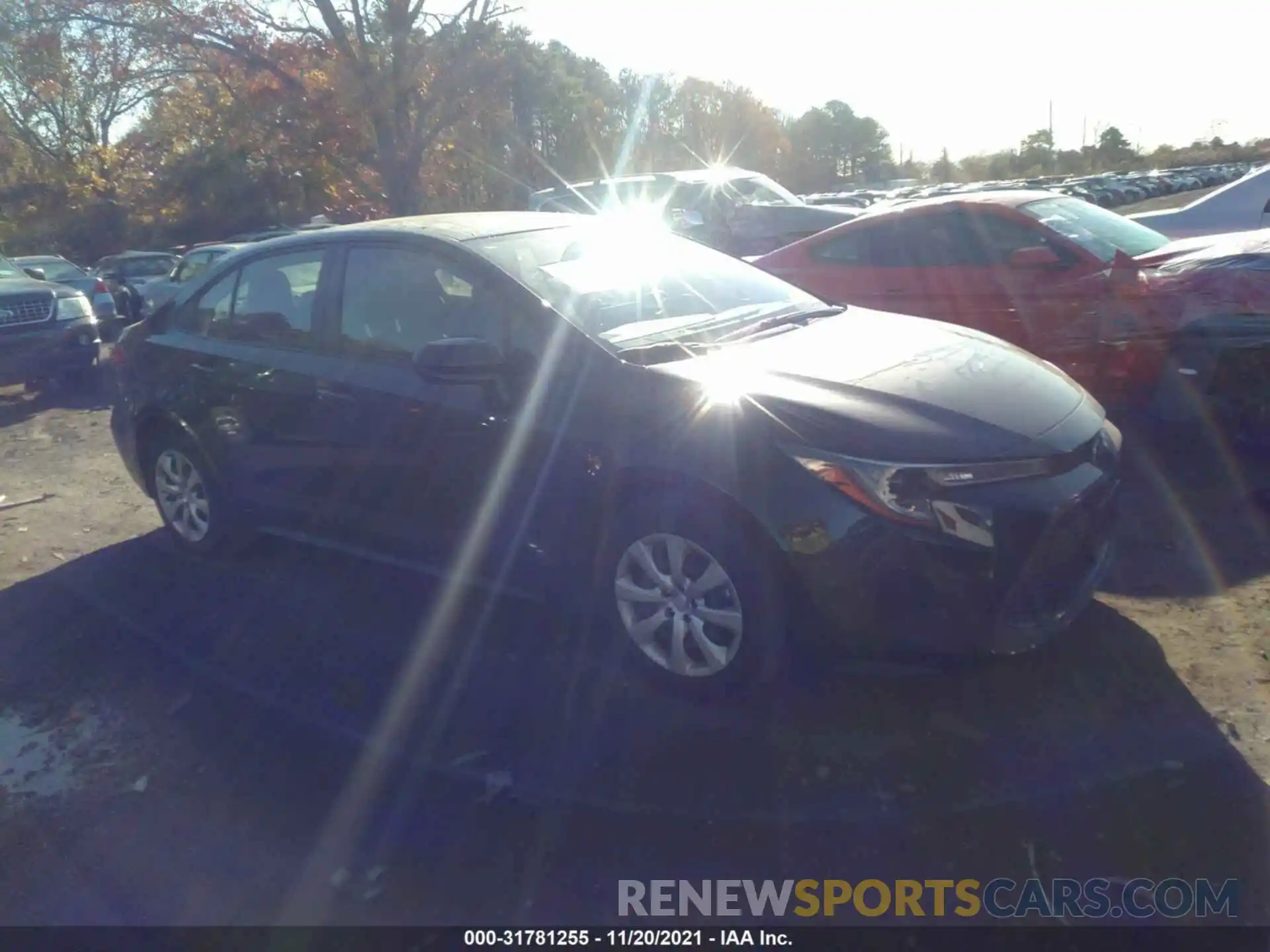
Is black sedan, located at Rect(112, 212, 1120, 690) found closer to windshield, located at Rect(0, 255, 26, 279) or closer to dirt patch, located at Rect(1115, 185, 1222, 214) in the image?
windshield, located at Rect(0, 255, 26, 279)

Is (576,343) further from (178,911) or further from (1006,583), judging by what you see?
(178,911)

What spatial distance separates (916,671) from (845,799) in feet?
1.54

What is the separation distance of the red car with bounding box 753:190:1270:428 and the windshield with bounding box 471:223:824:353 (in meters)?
0.75

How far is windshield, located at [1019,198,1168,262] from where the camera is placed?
23.9ft

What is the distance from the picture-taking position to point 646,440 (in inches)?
154

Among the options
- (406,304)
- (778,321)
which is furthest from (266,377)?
(778,321)

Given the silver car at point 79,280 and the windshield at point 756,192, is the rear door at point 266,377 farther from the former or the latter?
the windshield at point 756,192

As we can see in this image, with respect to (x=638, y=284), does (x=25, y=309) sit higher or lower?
lower

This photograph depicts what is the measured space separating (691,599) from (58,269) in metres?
16.9

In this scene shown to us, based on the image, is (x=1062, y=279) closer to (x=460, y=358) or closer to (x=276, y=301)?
(x=460, y=358)

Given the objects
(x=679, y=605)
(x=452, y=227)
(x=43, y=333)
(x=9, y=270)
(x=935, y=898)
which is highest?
(x=452, y=227)

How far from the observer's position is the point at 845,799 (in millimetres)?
3412

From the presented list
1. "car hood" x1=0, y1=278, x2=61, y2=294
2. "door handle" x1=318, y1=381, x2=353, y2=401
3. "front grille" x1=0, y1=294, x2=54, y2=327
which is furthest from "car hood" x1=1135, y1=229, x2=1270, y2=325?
"car hood" x1=0, y1=278, x2=61, y2=294

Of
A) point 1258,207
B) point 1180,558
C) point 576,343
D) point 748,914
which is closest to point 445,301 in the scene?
point 576,343
